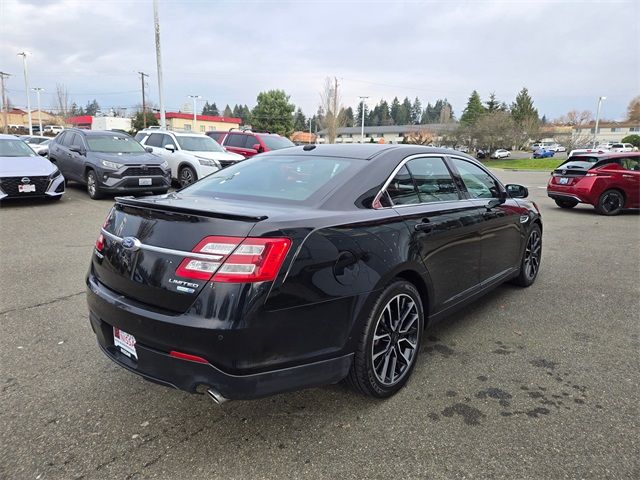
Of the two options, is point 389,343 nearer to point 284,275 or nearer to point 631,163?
point 284,275

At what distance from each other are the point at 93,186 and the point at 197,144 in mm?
3489

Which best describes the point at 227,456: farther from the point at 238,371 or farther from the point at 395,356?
the point at 395,356

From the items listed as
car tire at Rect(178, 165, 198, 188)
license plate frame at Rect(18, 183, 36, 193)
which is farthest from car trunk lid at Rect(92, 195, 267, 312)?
car tire at Rect(178, 165, 198, 188)

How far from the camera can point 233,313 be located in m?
2.19

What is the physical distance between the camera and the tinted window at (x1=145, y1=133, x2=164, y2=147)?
46.1 ft

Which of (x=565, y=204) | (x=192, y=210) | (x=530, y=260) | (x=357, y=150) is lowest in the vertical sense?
(x=565, y=204)

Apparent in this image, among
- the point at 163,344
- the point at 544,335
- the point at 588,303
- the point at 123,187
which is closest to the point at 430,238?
the point at 544,335

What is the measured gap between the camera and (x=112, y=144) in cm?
1161

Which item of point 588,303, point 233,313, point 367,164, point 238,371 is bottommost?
point 588,303

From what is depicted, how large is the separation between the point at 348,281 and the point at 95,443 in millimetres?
1609

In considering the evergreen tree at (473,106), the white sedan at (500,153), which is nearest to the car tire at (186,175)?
the white sedan at (500,153)

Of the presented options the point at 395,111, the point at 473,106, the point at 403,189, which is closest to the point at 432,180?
the point at 403,189

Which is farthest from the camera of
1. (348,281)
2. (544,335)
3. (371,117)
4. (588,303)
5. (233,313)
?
(371,117)

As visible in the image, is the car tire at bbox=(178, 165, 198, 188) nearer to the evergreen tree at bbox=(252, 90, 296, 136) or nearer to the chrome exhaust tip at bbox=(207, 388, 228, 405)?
the chrome exhaust tip at bbox=(207, 388, 228, 405)
